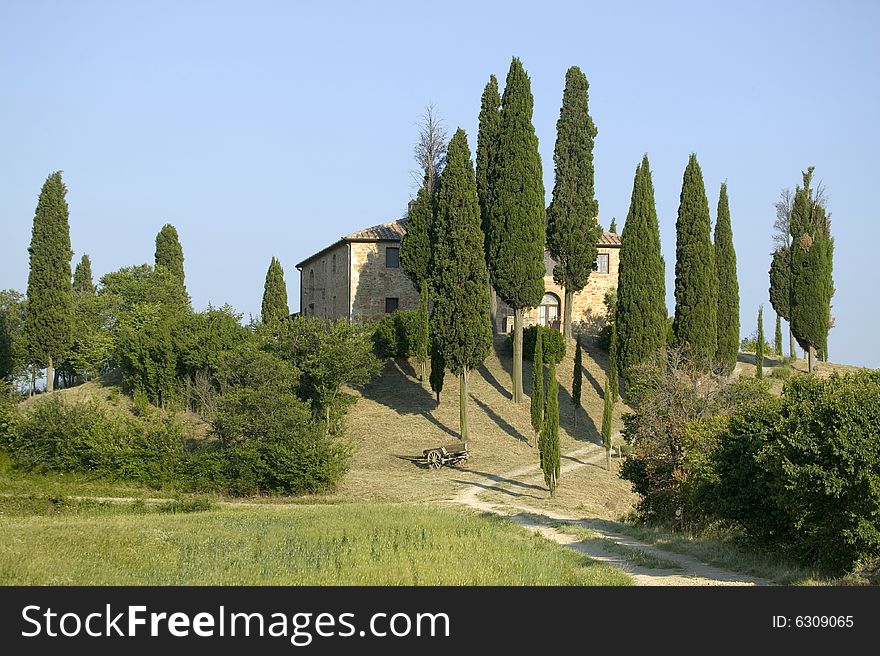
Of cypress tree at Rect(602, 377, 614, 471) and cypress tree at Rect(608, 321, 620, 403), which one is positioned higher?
cypress tree at Rect(608, 321, 620, 403)

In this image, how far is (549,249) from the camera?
151 ft

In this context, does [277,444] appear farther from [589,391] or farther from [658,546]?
[589,391]

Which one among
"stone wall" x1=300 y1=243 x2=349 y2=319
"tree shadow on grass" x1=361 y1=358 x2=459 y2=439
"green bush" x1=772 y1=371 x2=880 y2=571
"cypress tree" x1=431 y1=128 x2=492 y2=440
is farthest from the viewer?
"stone wall" x1=300 y1=243 x2=349 y2=319

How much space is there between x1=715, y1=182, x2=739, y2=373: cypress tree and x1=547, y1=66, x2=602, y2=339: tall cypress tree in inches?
236

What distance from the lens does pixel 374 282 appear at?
49406mm

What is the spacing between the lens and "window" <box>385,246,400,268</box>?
49.6 meters

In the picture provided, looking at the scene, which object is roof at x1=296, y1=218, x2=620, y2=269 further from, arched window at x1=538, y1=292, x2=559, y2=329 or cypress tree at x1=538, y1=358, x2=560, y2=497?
cypress tree at x1=538, y1=358, x2=560, y2=497

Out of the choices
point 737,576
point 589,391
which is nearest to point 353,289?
point 589,391

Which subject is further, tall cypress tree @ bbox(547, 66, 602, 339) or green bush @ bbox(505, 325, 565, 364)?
tall cypress tree @ bbox(547, 66, 602, 339)

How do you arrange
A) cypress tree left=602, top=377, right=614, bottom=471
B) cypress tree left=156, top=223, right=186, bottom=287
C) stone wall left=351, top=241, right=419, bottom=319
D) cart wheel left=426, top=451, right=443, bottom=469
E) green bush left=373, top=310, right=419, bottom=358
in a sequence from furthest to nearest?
1. cypress tree left=156, top=223, right=186, bottom=287
2. stone wall left=351, top=241, right=419, bottom=319
3. green bush left=373, top=310, right=419, bottom=358
4. cypress tree left=602, top=377, right=614, bottom=471
5. cart wheel left=426, top=451, right=443, bottom=469

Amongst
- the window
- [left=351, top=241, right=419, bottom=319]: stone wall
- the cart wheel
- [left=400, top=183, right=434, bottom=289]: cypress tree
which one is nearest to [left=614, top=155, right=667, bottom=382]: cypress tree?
[left=400, top=183, right=434, bottom=289]: cypress tree

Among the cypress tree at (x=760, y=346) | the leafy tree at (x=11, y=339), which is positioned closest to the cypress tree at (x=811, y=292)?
the cypress tree at (x=760, y=346)

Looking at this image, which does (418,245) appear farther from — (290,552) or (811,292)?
(290,552)

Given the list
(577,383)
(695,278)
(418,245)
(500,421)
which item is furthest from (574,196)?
(500,421)
